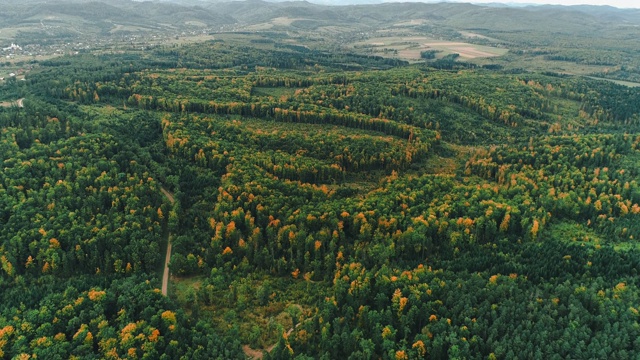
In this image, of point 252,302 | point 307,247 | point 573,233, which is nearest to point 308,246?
point 307,247

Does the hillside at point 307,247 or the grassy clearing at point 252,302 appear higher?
the hillside at point 307,247

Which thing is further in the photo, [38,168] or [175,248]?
[38,168]

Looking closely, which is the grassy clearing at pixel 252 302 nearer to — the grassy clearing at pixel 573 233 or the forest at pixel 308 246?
the forest at pixel 308 246

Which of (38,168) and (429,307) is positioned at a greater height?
(38,168)

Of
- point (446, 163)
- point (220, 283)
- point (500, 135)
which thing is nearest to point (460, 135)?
point (500, 135)

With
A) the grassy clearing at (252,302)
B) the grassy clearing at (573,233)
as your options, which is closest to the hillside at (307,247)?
the grassy clearing at (252,302)

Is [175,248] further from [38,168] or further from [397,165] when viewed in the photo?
[397,165]

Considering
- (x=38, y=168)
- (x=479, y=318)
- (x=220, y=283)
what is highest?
(x=38, y=168)

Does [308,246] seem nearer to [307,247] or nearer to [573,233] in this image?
[307,247]

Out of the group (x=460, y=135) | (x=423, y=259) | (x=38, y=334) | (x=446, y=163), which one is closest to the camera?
(x=38, y=334)

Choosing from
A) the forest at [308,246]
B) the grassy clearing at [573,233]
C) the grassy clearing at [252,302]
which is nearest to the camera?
the forest at [308,246]
